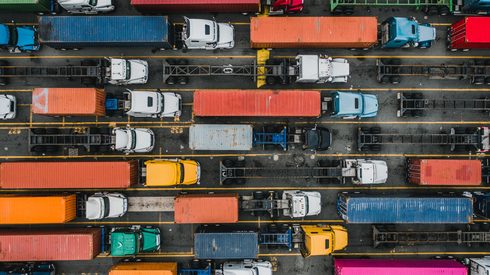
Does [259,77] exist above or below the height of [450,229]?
above

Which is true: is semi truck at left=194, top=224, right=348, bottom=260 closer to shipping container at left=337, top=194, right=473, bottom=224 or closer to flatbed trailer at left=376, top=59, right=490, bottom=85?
shipping container at left=337, top=194, right=473, bottom=224

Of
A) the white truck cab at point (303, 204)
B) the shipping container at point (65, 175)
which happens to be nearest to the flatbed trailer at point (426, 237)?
the white truck cab at point (303, 204)

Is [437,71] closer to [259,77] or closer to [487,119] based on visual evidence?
[487,119]

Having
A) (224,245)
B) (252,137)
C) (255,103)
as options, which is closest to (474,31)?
(255,103)

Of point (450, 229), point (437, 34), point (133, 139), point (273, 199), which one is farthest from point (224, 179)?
point (437, 34)

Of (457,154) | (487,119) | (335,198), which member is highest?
(487,119)

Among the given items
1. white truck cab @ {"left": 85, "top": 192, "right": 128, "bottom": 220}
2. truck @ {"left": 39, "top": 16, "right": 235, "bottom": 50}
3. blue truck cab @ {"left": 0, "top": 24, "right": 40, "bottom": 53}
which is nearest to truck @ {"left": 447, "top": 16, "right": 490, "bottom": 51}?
truck @ {"left": 39, "top": 16, "right": 235, "bottom": 50}
